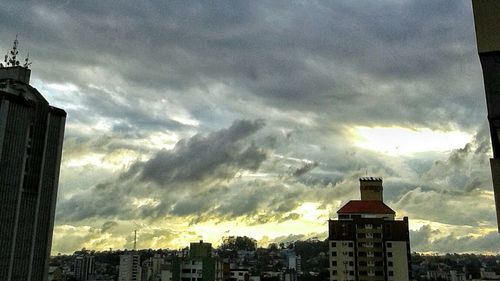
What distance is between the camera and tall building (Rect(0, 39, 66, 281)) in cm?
4059

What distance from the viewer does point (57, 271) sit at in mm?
105875

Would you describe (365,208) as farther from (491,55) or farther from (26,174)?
(491,55)

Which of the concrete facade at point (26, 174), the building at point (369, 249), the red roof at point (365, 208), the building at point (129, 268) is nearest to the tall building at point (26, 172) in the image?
the concrete facade at point (26, 174)

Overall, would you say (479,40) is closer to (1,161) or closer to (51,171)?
(1,161)

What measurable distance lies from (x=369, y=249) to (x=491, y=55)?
221ft

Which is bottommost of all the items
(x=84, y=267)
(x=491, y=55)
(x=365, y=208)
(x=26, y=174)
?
(x=84, y=267)

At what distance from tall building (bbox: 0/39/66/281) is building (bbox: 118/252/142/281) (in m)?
103

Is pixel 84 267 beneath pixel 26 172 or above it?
beneath

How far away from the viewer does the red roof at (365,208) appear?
76.8 metres

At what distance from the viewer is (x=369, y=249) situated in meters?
67.9

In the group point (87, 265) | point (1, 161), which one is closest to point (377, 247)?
point (1, 161)

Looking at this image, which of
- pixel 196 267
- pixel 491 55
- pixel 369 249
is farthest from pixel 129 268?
pixel 491 55

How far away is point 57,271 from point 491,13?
384 ft

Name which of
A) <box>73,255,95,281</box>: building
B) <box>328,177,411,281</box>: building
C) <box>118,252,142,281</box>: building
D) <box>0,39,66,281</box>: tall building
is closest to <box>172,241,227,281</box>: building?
<box>328,177,411,281</box>: building
